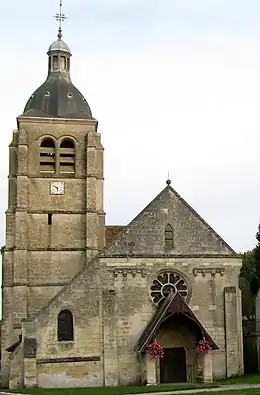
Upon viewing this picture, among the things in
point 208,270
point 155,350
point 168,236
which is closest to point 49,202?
point 168,236

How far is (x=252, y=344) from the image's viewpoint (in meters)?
39.1

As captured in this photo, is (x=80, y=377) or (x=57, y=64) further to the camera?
(x=57, y=64)

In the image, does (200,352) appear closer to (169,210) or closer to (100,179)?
(169,210)

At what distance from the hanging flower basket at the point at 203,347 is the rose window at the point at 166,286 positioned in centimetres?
284

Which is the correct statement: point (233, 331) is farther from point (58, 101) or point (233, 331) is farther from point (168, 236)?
point (58, 101)

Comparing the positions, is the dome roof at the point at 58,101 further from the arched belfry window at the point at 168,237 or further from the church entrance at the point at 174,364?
the church entrance at the point at 174,364

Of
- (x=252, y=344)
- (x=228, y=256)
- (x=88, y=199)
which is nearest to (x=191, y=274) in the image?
(x=228, y=256)

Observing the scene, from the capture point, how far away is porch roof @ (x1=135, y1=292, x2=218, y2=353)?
33.6 m

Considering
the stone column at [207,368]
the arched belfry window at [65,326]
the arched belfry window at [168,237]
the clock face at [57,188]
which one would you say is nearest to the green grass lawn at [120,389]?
the stone column at [207,368]

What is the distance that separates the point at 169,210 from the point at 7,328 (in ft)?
40.7

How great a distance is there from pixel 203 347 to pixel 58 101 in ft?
65.7

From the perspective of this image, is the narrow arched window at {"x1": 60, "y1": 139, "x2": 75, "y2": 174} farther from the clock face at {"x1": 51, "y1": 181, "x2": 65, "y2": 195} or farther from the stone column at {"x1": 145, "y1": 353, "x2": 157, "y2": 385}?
the stone column at {"x1": 145, "y1": 353, "x2": 157, "y2": 385}

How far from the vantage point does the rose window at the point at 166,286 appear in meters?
35.4

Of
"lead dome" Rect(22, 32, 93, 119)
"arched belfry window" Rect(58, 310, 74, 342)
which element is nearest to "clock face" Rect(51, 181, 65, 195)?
"lead dome" Rect(22, 32, 93, 119)
